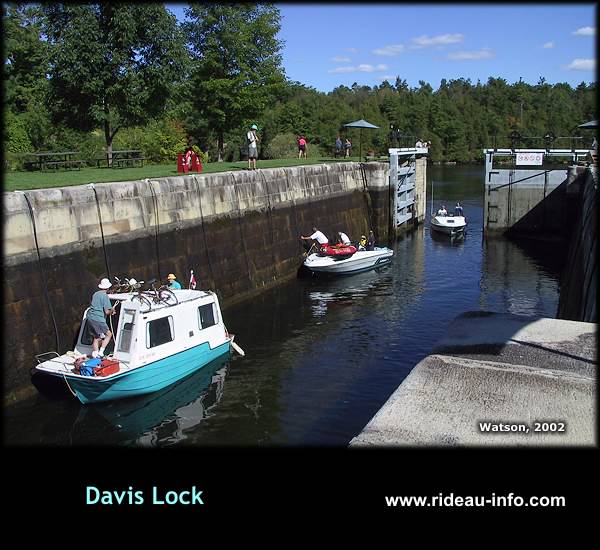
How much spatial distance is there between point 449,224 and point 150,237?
2507 centimetres

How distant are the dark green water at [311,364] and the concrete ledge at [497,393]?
17.4 feet

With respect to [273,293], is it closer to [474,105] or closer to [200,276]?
[200,276]

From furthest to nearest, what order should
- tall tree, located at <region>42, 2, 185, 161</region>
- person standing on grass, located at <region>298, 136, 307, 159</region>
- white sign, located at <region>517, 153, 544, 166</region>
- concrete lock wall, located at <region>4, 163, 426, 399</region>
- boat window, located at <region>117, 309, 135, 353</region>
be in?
person standing on grass, located at <region>298, 136, 307, 159</region> → white sign, located at <region>517, 153, 544, 166</region> → tall tree, located at <region>42, 2, 185, 161</region> → concrete lock wall, located at <region>4, 163, 426, 399</region> → boat window, located at <region>117, 309, 135, 353</region>

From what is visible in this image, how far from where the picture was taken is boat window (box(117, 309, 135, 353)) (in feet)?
51.3

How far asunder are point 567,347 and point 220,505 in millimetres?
5345

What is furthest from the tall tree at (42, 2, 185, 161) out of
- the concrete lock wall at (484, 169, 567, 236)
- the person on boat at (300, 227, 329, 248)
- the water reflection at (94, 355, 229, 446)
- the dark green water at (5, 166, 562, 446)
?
the concrete lock wall at (484, 169, 567, 236)

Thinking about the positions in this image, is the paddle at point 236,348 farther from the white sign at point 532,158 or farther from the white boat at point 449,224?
the white sign at point 532,158

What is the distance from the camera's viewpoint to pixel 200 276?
23.4m

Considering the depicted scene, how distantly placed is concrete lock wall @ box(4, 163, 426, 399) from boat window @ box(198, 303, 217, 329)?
3.13 meters

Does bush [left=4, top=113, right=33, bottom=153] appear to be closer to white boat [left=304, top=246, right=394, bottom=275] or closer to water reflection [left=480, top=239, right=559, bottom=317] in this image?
white boat [left=304, top=246, right=394, bottom=275]

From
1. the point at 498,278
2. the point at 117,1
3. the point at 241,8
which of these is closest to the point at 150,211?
the point at 117,1

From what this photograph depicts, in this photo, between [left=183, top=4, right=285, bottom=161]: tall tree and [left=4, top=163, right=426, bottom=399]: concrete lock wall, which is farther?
[left=183, top=4, right=285, bottom=161]: tall tree

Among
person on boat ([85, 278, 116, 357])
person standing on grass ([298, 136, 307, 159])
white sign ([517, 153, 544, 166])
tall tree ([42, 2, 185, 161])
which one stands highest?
tall tree ([42, 2, 185, 161])

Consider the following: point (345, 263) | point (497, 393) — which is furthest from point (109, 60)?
point (497, 393)
